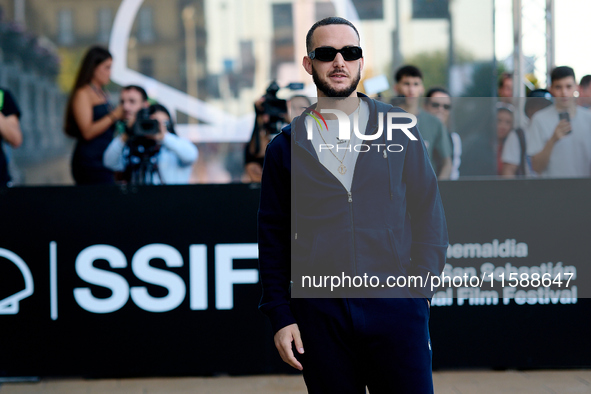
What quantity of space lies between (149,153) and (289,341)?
10.7 ft

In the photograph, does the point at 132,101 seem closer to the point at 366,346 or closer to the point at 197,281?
the point at 197,281

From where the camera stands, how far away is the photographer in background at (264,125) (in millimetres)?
5418

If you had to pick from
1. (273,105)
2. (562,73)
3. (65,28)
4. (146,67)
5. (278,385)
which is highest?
(65,28)

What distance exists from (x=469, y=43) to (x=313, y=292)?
7.83m

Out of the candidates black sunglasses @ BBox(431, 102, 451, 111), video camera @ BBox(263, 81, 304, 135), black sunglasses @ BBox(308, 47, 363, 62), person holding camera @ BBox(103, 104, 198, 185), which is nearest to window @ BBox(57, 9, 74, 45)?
person holding camera @ BBox(103, 104, 198, 185)

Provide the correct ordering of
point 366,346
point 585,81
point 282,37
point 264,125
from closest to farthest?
point 366,346 → point 264,125 → point 585,81 → point 282,37

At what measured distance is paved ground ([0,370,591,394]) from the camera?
450 centimetres

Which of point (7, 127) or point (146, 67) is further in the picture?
point (146, 67)

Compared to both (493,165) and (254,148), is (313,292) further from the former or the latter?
(254,148)

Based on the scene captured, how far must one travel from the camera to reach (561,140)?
4.89 meters

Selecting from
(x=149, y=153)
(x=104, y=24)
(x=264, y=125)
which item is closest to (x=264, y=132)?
(x=264, y=125)

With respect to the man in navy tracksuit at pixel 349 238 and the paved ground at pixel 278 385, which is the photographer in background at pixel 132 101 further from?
the man in navy tracksuit at pixel 349 238

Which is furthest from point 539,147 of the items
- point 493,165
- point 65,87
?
point 65,87

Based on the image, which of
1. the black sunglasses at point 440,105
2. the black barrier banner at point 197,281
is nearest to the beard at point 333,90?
the black barrier banner at point 197,281
